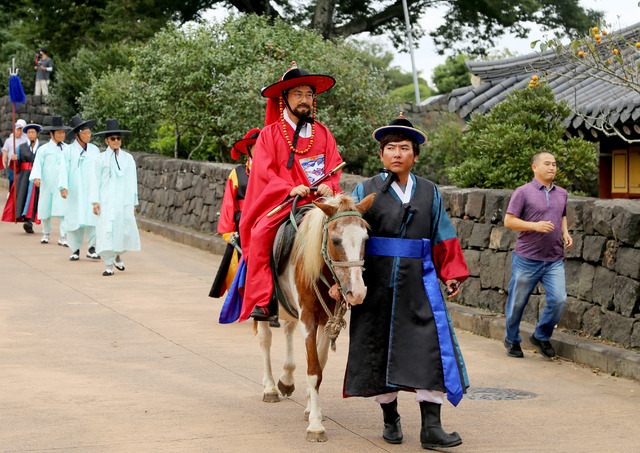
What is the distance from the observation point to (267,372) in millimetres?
6578

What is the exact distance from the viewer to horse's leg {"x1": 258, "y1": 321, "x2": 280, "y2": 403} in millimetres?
6473

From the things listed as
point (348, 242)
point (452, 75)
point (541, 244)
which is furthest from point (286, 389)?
point (452, 75)

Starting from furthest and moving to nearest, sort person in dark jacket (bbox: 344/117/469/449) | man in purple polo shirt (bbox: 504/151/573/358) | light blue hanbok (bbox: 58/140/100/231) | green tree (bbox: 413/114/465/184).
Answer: green tree (bbox: 413/114/465/184), light blue hanbok (bbox: 58/140/100/231), man in purple polo shirt (bbox: 504/151/573/358), person in dark jacket (bbox: 344/117/469/449)

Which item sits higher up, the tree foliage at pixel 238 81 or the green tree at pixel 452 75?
the green tree at pixel 452 75

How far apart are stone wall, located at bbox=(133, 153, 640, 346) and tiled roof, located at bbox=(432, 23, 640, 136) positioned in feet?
7.43

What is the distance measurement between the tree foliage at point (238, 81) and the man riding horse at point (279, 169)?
Result: 30.2ft

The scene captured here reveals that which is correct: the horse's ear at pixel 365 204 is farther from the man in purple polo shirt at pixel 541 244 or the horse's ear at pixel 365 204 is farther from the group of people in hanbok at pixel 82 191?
the group of people in hanbok at pixel 82 191

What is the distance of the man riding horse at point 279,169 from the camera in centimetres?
618

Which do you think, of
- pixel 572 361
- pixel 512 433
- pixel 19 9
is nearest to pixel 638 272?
pixel 572 361

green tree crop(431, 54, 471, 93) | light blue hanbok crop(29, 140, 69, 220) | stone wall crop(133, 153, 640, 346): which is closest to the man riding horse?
stone wall crop(133, 153, 640, 346)

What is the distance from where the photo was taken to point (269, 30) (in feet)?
60.1

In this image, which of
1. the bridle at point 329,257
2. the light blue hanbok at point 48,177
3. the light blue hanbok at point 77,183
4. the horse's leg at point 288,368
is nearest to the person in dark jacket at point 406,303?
the bridle at point 329,257

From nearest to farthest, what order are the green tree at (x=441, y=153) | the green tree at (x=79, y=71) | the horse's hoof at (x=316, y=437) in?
the horse's hoof at (x=316, y=437)
the green tree at (x=441, y=153)
the green tree at (x=79, y=71)

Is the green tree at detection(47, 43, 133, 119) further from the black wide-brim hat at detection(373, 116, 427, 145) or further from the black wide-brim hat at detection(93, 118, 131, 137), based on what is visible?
the black wide-brim hat at detection(373, 116, 427, 145)
